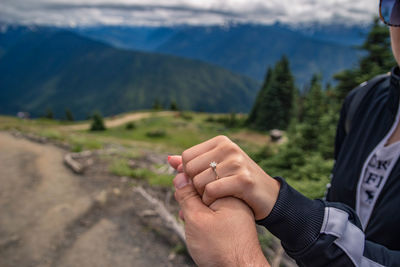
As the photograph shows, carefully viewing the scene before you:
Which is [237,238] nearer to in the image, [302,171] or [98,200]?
[302,171]

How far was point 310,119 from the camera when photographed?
1056cm

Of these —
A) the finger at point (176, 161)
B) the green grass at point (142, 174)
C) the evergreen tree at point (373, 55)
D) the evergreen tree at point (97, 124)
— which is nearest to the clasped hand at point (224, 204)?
the finger at point (176, 161)

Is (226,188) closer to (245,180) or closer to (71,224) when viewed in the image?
(245,180)

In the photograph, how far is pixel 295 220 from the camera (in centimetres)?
137

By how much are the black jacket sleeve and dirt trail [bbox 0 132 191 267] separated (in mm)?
5634

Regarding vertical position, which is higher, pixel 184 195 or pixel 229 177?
pixel 229 177

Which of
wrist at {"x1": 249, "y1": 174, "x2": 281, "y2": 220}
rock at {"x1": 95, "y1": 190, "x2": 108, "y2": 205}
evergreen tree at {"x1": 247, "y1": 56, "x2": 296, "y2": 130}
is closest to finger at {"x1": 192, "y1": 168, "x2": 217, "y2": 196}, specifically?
wrist at {"x1": 249, "y1": 174, "x2": 281, "y2": 220}

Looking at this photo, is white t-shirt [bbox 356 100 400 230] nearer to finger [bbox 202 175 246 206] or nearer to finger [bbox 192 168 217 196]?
finger [bbox 202 175 246 206]

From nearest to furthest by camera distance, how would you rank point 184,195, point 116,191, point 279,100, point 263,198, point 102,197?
point 263,198, point 184,195, point 102,197, point 116,191, point 279,100

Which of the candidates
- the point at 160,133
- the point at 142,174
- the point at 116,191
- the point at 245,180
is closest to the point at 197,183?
the point at 245,180

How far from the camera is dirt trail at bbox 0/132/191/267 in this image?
6.55 metres

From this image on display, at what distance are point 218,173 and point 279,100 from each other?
40.5 meters

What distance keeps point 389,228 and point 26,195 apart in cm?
1133

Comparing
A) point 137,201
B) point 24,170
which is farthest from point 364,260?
point 24,170
